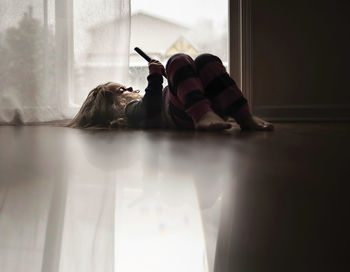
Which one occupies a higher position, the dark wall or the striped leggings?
the dark wall

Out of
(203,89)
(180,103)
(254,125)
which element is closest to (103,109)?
(180,103)

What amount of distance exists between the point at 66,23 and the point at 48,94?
0.43 meters

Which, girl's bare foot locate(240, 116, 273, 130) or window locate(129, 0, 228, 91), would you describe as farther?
window locate(129, 0, 228, 91)

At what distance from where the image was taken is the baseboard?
7.39 ft

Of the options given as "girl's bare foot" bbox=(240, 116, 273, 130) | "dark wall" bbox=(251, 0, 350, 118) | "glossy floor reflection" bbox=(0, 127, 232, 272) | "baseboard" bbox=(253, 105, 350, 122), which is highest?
"dark wall" bbox=(251, 0, 350, 118)

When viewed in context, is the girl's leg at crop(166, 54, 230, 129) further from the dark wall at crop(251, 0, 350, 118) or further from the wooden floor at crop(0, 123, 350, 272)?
the dark wall at crop(251, 0, 350, 118)

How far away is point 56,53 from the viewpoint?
2.24m

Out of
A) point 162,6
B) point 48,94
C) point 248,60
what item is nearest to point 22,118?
point 48,94

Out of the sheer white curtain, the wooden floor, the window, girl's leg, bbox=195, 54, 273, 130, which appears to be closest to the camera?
the wooden floor

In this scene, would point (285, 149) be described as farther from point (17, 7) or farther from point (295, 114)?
point (17, 7)

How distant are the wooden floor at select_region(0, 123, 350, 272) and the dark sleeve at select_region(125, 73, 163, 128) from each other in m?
0.72

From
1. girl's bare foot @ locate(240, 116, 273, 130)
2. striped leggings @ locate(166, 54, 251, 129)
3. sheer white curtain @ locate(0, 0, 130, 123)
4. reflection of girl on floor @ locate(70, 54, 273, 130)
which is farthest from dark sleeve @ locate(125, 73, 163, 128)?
→ sheer white curtain @ locate(0, 0, 130, 123)

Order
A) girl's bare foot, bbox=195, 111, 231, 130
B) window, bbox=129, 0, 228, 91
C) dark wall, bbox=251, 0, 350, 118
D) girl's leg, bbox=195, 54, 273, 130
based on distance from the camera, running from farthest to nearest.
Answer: window, bbox=129, 0, 228, 91 → dark wall, bbox=251, 0, 350, 118 → girl's leg, bbox=195, 54, 273, 130 → girl's bare foot, bbox=195, 111, 231, 130

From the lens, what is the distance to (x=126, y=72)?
220cm
